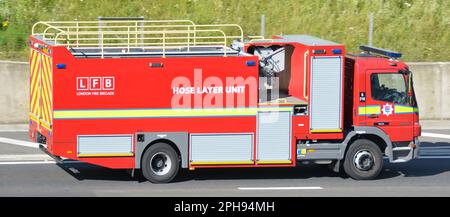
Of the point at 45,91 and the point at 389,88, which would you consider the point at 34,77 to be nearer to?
the point at 45,91

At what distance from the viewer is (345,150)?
16.2 metres

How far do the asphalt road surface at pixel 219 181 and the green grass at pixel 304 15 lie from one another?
7.23 metres

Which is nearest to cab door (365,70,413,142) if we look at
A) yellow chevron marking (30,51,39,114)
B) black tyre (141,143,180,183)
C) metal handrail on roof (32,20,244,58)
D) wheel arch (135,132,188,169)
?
metal handrail on roof (32,20,244,58)

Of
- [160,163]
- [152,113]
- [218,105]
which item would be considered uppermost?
[218,105]

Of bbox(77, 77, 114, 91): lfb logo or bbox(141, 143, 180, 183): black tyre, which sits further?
bbox(141, 143, 180, 183): black tyre

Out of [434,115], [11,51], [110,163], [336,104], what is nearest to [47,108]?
[110,163]

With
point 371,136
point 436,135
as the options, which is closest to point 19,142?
point 371,136

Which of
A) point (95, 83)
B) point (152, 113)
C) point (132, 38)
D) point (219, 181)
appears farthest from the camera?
point (132, 38)

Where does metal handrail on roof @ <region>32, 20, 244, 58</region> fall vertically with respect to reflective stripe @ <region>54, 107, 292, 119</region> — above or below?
above

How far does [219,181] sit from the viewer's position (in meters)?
16.1

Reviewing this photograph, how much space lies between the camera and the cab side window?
1616cm

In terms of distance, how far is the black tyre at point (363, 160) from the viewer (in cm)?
1627

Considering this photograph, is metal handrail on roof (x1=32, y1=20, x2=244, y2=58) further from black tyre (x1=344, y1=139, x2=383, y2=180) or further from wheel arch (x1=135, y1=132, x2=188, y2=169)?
black tyre (x1=344, y1=139, x2=383, y2=180)

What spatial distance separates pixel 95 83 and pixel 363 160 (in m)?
5.11
